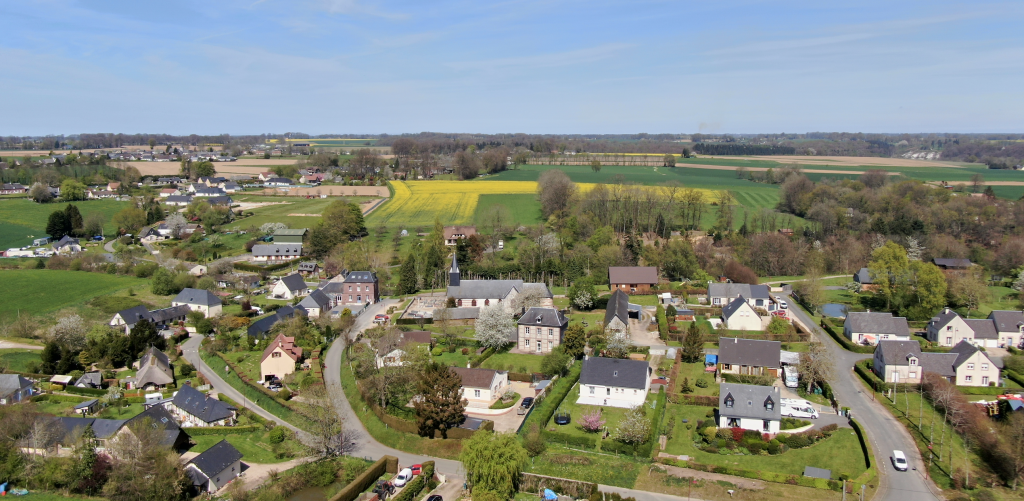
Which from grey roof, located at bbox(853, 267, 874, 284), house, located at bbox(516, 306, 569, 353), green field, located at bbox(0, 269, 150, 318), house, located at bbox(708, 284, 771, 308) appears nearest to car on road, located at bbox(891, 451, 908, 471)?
house, located at bbox(516, 306, 569, 353)

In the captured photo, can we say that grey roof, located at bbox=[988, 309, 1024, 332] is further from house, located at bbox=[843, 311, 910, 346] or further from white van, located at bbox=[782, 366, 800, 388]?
white van, located at bbox=[782, 366, 800, 388]

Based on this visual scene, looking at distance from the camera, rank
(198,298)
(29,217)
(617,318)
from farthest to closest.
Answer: (29,217) → (198,298) → (617,318)

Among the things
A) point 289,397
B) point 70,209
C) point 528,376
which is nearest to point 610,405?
point 528,376

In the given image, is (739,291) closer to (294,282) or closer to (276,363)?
(276,363)

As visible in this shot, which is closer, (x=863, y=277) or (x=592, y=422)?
(x=592, y=422)

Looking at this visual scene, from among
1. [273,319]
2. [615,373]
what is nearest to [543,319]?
[615,373]

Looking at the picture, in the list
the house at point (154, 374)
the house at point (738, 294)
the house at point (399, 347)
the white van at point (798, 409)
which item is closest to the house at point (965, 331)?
the house at point (738, 294)
